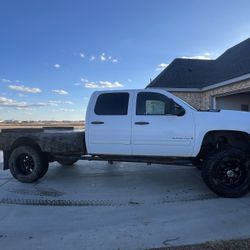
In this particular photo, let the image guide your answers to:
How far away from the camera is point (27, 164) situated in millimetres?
8148

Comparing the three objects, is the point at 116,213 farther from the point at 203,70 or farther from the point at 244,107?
the point at 203,70

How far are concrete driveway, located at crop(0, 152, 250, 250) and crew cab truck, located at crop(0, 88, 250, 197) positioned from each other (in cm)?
59

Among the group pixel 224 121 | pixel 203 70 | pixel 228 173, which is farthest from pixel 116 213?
pixel 203 70

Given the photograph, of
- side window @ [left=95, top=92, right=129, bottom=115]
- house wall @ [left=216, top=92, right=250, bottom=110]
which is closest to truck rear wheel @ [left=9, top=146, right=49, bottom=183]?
side window @ [left=95, top=92, right=129, bottom=115]

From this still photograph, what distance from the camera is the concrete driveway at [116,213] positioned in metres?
4.41

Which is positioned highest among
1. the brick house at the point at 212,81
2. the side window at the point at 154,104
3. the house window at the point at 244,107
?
the brick house at the point at 212,81

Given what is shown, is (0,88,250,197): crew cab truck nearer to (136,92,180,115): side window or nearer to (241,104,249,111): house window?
(136,92,180,115): side window

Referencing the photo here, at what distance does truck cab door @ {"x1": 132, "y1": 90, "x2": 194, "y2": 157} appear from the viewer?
685cm

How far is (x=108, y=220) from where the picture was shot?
5176 millimetres

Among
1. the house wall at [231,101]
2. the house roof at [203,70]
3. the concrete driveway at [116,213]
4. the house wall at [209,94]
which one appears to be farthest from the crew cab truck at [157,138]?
the house wall at [231,101]

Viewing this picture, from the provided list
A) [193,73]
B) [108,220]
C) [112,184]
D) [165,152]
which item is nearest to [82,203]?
[108,220]

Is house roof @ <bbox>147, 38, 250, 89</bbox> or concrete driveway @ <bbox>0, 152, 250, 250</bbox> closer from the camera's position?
concrete driveway @ <bbox>0, 152, 250, 250</bbox>

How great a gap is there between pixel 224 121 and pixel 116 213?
294 cm

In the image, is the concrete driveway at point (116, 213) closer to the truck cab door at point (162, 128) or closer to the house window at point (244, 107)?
the truck cab door at point (162, 128)
